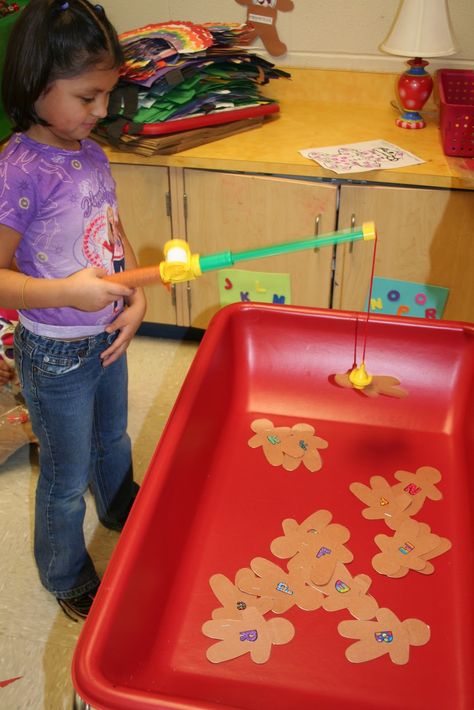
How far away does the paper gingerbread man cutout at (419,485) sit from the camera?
1.08 metres

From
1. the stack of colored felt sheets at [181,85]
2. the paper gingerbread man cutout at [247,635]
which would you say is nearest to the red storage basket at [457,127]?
the stack of colored felt sheets at [181,85]

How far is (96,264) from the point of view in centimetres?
117

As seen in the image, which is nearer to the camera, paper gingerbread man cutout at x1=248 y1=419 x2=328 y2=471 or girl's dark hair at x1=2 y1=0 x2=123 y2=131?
girl's dark hair at x1=2 y1=0 x2=123 y2=131

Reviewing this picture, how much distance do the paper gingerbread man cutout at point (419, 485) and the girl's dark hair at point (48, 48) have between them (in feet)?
2.51

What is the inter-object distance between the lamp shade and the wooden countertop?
235mm

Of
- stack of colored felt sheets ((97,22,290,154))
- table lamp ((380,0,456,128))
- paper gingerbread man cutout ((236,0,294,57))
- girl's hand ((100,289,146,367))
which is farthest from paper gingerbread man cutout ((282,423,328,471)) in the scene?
paper gingerbread man cutout ((236,0,294,57))

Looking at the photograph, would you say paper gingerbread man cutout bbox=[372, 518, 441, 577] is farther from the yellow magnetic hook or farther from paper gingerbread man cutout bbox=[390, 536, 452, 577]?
the yellow magnetic hook

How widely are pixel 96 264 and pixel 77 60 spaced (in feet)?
1.00

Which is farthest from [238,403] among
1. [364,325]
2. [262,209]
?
[262,209]

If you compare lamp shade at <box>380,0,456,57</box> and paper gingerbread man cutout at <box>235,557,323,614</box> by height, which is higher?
lamp shade at <box>380,0,456,57</box>

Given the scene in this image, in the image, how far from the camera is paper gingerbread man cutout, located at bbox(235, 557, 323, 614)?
0.92m

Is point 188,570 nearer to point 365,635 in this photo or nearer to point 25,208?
point 365,635

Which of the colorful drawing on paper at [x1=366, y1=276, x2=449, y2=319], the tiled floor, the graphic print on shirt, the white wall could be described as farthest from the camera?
the white wall

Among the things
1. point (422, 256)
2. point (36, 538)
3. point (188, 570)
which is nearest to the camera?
point (188, 570)
